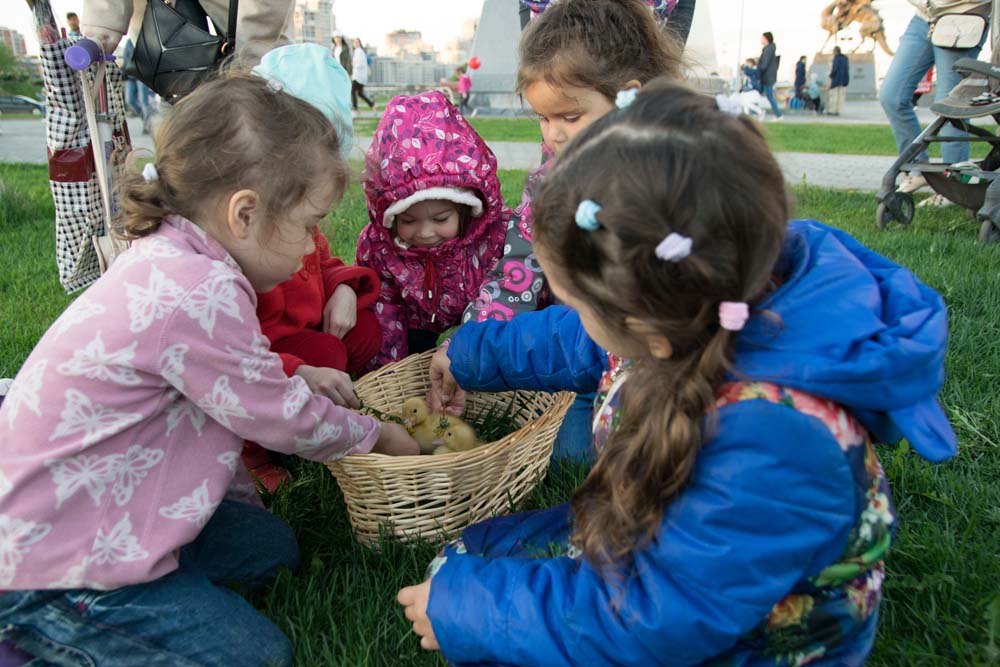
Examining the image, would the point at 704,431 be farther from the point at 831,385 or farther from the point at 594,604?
the point at 594,604

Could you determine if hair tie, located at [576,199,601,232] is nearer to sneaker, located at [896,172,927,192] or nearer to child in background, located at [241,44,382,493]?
child in background, located at [241,44,382,493]

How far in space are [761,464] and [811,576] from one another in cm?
23

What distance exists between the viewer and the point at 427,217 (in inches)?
99.7

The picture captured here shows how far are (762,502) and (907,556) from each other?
91 cm

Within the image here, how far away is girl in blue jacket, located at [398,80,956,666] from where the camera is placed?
1003 mm

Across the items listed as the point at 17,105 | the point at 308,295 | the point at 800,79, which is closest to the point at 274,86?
the point at 308,295

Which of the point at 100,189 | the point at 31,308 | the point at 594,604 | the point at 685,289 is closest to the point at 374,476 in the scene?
the point at 594,604

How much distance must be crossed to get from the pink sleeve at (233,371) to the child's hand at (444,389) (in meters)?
0.60

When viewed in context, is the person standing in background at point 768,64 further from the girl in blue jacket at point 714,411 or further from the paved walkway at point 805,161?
the girl in blue jacket at point 714,411

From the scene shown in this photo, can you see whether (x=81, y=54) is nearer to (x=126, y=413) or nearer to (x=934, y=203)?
(x=126, y=413)

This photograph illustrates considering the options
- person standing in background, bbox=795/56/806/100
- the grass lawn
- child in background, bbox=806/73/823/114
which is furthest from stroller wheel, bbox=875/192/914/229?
person standing in background, bbox=795/56/806/100

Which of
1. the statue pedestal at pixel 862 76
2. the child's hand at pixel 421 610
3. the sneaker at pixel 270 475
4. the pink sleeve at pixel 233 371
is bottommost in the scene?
the statue pedestal at pixel 862 76

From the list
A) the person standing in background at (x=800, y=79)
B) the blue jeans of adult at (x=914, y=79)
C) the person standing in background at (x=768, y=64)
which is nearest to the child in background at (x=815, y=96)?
the person standing in background at (x=800, y=79)

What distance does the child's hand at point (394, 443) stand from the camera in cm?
192
